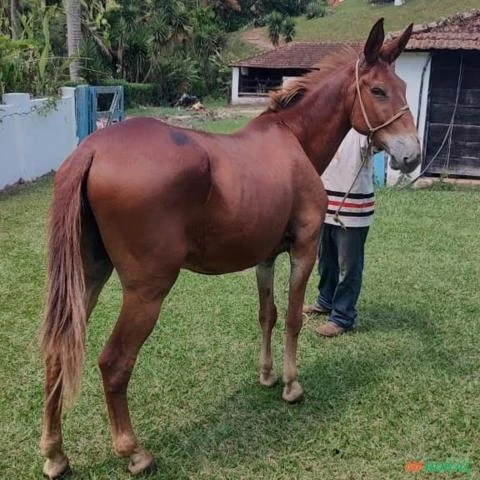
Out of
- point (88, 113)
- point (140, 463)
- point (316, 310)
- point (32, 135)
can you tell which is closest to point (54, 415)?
point (140, 463)

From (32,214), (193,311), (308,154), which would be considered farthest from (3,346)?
(32,214)

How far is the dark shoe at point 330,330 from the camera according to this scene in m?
4.31

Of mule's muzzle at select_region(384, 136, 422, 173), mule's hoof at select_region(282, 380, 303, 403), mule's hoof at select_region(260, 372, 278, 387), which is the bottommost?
mule's hoof at select_region(260, 372, 278, 387)

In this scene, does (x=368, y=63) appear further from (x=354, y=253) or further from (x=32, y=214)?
Result: (x=32, y=214)

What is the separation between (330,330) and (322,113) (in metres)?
1.74

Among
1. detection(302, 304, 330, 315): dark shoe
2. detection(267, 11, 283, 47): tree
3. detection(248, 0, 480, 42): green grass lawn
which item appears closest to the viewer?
detection(302, 304, 330, 315): dark shoe

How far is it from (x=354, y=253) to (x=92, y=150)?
7.72 ft

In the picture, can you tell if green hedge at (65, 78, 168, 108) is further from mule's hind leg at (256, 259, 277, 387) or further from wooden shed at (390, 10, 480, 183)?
mule's hind leg at (256, 259, 277, 387)

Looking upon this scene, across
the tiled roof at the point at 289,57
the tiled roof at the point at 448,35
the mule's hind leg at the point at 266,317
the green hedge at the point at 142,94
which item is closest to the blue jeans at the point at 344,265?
the mule's hind leg at the point at 266,317

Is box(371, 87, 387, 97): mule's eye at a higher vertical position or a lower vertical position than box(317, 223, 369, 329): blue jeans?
higher

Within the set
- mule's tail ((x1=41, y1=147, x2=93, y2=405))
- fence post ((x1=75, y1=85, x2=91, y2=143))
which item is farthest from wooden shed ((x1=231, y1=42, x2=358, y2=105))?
mule's tail ((x1=41, y1=147, x2=93, y2=405))

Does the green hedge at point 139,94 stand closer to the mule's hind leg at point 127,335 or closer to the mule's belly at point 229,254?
the mule's belly at point 229,254

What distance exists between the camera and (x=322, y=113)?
10.8ft

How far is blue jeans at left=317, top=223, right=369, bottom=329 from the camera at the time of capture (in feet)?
13.9
